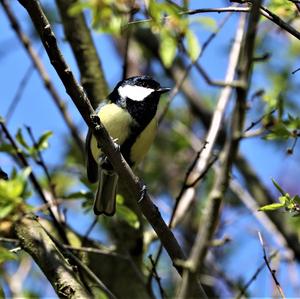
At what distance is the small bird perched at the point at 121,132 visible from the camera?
131 inches

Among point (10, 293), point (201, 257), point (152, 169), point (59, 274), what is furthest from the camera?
point (152, 169)

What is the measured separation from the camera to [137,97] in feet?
11.7

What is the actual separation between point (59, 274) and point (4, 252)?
61cm

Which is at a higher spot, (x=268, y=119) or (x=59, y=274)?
(x=268, y=119)

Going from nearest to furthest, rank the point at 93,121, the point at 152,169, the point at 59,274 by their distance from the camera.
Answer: the point at 93,121 < the point at 59,274 < the point at 152,169

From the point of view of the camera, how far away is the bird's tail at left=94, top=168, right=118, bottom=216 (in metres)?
3.22

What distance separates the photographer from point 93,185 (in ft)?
10.6

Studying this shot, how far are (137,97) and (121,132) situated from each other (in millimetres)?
305

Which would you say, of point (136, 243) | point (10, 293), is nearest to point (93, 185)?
point (136, 243)

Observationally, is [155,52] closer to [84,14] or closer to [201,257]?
[84,14]

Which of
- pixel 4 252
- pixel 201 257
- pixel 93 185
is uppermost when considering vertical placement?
pixel 93 185

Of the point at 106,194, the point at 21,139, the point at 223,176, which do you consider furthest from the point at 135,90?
the point at 223,176

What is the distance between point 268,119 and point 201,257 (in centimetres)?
158

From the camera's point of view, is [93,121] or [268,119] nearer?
[93,121]
